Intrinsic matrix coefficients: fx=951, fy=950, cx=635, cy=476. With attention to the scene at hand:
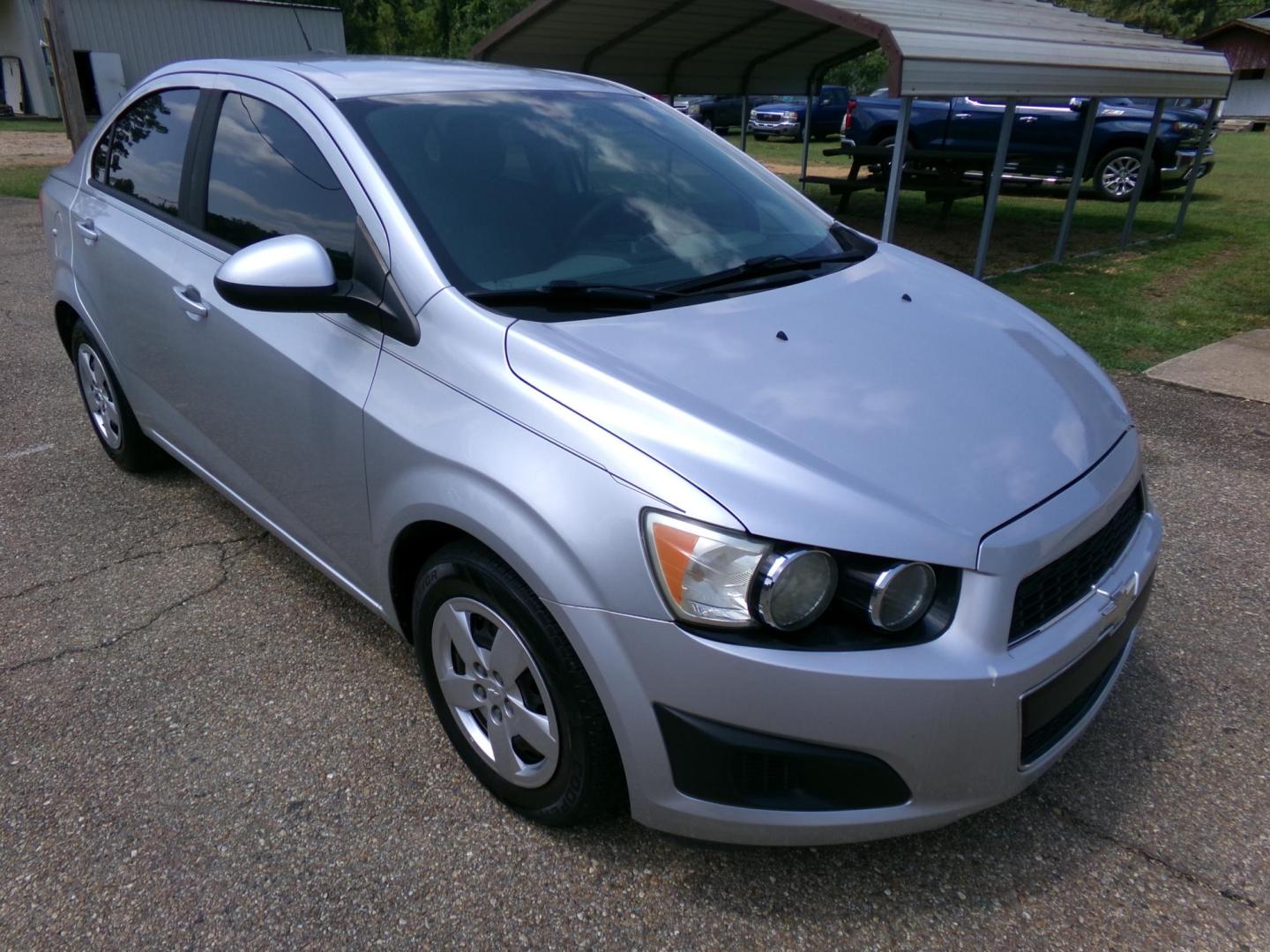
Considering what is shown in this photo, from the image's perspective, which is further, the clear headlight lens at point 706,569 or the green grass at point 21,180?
the green grass at point 21,180

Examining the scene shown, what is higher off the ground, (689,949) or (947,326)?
(947,326)

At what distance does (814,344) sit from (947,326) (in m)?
0.48

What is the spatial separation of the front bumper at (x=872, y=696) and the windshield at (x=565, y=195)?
1.03 m

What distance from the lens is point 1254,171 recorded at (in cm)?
1819

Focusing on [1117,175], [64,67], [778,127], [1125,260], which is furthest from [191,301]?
[778,127]

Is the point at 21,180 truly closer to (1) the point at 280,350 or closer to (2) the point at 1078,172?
(2) the point at 1078,172

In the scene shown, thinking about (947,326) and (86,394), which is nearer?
(947,326)

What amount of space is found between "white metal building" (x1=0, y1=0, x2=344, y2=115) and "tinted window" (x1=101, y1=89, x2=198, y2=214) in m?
24.2

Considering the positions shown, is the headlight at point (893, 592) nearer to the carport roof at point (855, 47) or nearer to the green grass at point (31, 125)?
the carport roof at point (855, 47)

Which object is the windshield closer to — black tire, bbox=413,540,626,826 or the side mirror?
the side mirror

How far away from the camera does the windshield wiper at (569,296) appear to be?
2270 millimetres

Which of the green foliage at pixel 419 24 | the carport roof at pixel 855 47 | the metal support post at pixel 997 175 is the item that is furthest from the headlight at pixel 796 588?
the green foliage at pixel 419 24

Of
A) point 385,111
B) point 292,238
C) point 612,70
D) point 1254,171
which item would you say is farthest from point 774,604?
point 1254,171

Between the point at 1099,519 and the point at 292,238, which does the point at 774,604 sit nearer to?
the point at 1099,519
